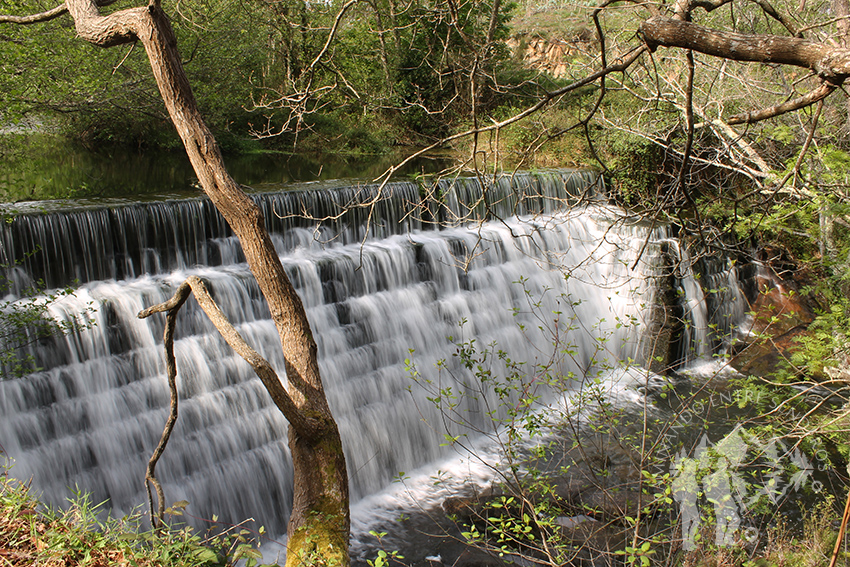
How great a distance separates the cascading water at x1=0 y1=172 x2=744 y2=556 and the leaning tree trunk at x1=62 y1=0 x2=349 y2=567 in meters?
0.88

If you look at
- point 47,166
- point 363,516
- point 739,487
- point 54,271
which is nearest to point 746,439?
point 739,487

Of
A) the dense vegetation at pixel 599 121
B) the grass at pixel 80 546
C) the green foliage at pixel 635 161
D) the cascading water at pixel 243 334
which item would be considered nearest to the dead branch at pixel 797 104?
the dense vegetation at pixel 599 121

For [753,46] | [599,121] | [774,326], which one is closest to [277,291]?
[753,46]

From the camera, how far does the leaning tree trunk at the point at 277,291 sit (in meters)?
3.94

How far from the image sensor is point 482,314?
10117 millimetres

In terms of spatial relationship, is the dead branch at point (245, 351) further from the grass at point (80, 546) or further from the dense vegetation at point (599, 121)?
the dense vegetation at point (599, 121)

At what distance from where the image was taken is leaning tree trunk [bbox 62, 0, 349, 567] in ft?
12.9

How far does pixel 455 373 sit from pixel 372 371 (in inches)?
55.9

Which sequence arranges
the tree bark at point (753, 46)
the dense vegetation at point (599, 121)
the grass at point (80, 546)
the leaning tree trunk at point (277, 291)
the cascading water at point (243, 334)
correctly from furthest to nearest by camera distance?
the cascading water at point (243, 334) → the dense vegetation at point (599, 121) → the leaning tree trunk at point (277, 291) → the grass at point (80, 546) → the tree bark at point (753, 46)

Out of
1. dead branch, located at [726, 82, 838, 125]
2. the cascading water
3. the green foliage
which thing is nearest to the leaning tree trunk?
the cascading water

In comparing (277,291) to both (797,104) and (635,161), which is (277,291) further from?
(635,161)

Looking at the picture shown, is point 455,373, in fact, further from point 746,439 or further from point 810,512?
point 810,512

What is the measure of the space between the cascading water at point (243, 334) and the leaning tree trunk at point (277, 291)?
88 cm

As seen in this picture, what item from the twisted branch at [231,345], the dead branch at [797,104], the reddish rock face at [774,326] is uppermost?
the dead branch at [797,104]
